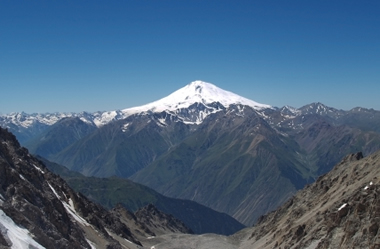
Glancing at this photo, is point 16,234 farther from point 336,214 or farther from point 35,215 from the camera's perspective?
point 336,214

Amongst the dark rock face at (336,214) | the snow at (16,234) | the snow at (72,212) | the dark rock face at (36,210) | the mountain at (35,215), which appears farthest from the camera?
the snow at (72,212)

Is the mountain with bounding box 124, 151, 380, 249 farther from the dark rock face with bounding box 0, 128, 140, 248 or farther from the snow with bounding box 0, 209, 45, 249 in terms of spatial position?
the snow with bounding box 0, 209, 45, 249

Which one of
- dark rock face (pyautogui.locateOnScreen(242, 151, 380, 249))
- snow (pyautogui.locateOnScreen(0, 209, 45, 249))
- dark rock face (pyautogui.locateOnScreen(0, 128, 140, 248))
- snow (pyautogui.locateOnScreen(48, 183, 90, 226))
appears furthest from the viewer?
snow (pyautogui.locateOnScreen(48, 183, 90, 226))

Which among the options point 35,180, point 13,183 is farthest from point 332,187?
point 13,183

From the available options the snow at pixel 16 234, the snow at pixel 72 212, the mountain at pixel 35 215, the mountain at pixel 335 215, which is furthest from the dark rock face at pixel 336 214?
the snow at pixel 16 234

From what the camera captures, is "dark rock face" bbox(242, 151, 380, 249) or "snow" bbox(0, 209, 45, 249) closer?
"snow" bbox(0, 209, 45, 249)

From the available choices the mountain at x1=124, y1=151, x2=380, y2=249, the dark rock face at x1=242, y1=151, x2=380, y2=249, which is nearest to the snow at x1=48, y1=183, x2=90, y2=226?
the mountain at x1=124, y1=151, x2=380, y2=249

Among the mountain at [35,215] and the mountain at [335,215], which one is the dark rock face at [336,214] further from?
the mountain at [35,215]

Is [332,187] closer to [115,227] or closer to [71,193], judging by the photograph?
[115,227]

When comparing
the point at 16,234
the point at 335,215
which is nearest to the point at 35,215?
the point at 16,234
